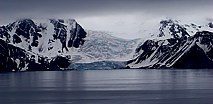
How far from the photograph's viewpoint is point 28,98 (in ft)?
389

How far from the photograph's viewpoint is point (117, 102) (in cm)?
10400

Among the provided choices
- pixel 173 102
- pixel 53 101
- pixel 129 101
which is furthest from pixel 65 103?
pixel 173 102

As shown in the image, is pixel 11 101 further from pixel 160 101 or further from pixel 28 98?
pixel 160 101

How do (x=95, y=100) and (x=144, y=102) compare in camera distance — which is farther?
(x=95, y=100)

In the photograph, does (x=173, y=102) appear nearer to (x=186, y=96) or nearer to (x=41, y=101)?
(x=186, y=96)

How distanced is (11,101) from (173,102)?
31714mm

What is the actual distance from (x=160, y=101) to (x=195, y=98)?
28.7 feet

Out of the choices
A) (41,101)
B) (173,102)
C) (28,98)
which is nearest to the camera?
(173,102)

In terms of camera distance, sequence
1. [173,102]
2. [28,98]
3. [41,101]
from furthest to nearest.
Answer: [28,98] → [41,101] → [173,102]

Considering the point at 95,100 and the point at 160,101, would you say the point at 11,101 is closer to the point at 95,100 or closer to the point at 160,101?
the point at 95,100

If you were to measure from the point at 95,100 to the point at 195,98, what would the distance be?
19701 mm

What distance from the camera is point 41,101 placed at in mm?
109688

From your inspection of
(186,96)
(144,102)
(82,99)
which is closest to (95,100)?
(82,99)

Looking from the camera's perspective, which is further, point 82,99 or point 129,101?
point 82,99
